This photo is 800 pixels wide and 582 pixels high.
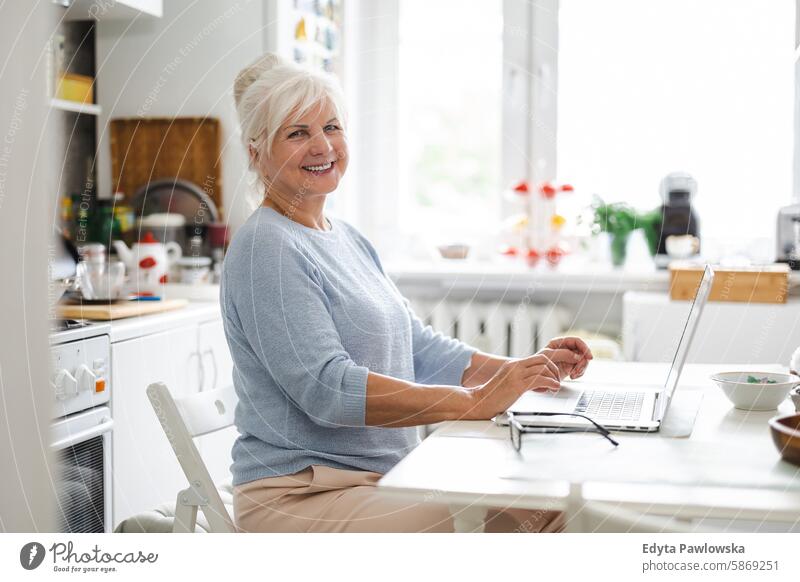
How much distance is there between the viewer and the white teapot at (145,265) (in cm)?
212

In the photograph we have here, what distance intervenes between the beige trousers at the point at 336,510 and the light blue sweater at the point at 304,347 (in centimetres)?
2

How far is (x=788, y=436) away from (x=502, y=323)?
5.67 ft

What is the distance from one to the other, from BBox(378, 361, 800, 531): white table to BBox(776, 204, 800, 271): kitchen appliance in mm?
1333

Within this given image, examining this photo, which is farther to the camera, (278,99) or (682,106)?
(682,106)

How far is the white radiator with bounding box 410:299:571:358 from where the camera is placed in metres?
2.64

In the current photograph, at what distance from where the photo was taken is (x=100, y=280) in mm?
1976

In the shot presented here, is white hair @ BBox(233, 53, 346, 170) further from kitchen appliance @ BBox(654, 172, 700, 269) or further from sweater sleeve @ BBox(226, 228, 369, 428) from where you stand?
kitchen appliance @ BBox(654, 172, 700, 269)

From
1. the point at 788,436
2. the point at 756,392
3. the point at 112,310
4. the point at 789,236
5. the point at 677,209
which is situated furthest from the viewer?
the point at 677,209

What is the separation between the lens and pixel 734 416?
119cm

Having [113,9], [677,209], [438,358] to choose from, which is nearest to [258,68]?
[438,358]

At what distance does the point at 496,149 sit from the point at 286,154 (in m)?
1.58

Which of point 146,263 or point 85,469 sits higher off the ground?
point 146,263

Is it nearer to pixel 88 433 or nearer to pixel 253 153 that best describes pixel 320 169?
pixel 253 153
